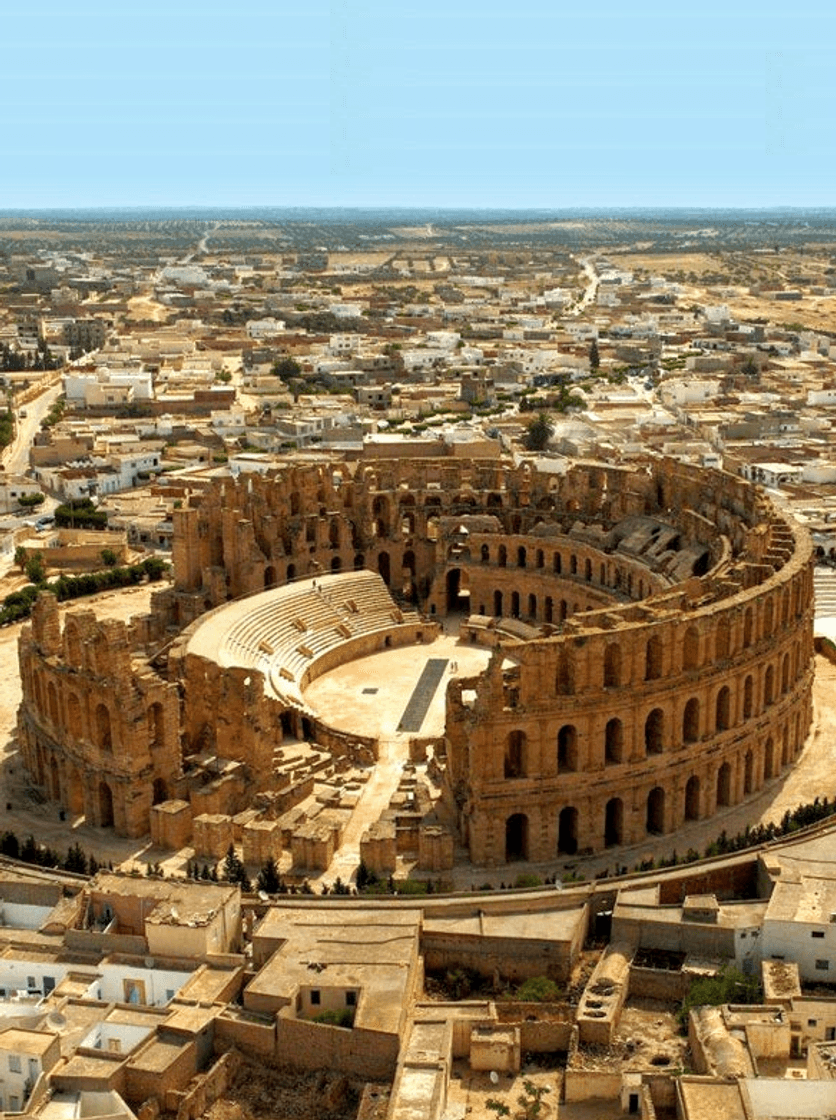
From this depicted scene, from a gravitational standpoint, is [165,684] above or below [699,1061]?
above

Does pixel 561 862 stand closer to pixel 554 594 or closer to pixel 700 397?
pixel 554 594

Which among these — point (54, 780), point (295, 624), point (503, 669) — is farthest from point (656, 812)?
point (295, 624)

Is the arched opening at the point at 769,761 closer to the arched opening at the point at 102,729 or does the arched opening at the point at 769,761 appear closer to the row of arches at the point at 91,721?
the row of arches at the point at 91,721

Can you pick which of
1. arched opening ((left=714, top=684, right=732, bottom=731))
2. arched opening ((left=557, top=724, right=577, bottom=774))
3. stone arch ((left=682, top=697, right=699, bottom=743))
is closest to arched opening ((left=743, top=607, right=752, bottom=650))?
arched opening ((left=714, top=684, right=732, bottom=731))

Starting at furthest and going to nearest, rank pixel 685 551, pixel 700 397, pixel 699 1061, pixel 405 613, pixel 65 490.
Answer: pixel 700 397 < pixel 65 490 < pixel 405 613 < pixel 685 551 < pixel 699 1061

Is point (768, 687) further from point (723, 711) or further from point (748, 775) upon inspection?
point (748, 775)

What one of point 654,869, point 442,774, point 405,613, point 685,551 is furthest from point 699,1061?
point 405,613

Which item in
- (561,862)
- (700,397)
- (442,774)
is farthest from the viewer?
(700,397)
